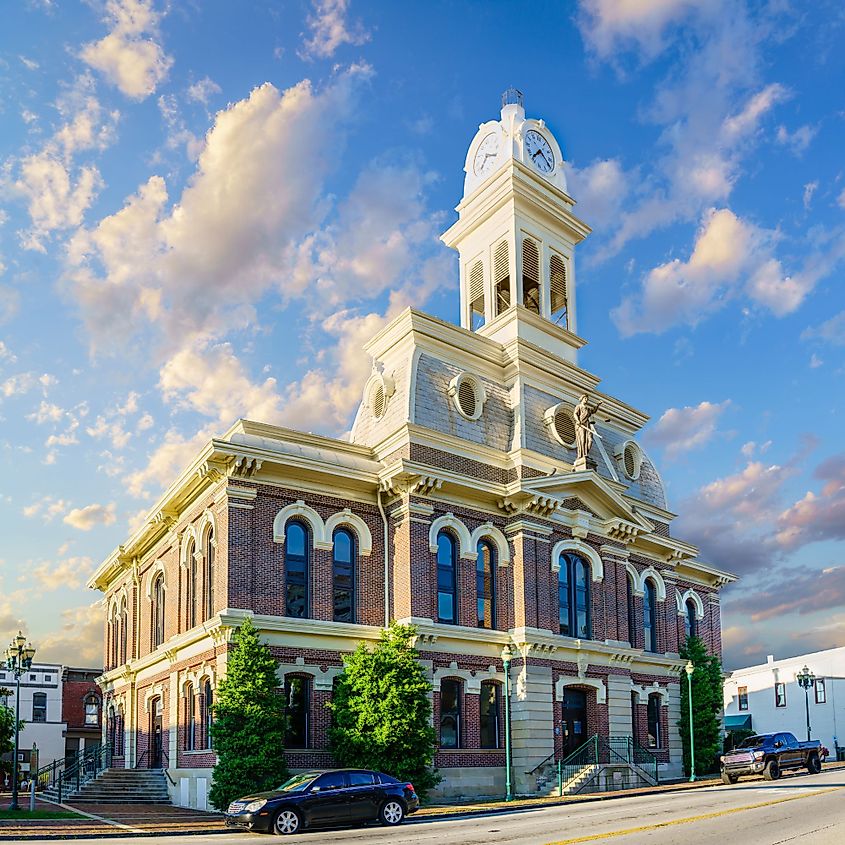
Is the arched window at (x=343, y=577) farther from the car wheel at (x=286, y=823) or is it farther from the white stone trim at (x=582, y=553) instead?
the car wheel at (x=286, y=823)

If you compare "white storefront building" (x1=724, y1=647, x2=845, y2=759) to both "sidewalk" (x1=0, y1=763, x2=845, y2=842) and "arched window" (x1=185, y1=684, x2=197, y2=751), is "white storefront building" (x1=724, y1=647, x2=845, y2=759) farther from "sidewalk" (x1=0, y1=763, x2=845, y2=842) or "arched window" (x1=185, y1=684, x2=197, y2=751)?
"arched window" (x1=185, y1=684, x2=197, y2=751)

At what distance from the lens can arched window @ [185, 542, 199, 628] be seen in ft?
115

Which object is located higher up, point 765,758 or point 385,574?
point 385,574

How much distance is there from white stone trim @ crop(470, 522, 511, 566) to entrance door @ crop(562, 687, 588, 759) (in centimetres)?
569

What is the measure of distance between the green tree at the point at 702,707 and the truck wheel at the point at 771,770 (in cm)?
716

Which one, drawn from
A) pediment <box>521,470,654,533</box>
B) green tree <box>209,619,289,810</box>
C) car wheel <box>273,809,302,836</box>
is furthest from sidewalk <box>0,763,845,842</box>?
pediment <box>521,470,654,533</box>

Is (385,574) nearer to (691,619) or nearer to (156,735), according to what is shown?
(156,735)

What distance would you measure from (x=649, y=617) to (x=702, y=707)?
4691 mm

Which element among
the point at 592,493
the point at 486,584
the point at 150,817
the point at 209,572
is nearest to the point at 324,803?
the point at 150,817

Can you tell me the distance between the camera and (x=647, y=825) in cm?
2147

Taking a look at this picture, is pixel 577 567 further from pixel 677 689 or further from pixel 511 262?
pixel 511 262

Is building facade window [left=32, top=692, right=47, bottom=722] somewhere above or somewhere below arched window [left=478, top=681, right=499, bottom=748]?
below

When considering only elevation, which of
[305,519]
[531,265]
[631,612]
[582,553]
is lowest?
[631,612]

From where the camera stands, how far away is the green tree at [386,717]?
102ft
